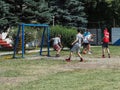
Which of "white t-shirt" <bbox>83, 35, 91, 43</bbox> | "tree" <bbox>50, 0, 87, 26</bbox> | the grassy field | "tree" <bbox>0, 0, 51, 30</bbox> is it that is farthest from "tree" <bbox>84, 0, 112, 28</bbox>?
the grassy field

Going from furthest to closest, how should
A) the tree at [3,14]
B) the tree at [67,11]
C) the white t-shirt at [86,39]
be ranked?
the tree at [67,11] < the tree at [3,14] < the white t-shirt at [86,39]

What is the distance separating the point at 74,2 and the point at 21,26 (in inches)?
659

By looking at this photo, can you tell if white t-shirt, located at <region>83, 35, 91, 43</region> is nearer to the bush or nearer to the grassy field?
the bush

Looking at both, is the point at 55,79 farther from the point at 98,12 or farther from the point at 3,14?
the point at 98,12

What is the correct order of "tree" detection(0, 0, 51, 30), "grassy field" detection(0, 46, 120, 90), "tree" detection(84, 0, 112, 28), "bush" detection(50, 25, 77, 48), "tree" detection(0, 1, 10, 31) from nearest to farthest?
"grassy field" detection(0, 46, 120, 90)
"bush" detection(50, 25, 77, 48)
"tree" detection(0, 1, 10, 31)
"tree" detection(0, 0, 51, 30)
"tree" detection(84, 0, 112, 28)

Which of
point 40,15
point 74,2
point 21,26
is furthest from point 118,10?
point 21,26

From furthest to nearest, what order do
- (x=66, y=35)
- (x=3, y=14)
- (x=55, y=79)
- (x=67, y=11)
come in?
(x=67, y=11) < (x=3, y=14) < (x=66, y=35) < (x=55, y=79)

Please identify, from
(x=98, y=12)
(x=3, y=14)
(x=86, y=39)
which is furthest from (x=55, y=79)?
(x=98, y=12)

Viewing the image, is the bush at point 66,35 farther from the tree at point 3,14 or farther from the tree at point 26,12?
the tree at point 3,14

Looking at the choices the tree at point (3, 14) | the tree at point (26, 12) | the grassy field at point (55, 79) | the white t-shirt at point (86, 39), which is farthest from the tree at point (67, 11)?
the grassy field at point (55, 79)

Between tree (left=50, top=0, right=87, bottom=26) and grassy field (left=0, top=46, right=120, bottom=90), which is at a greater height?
tree (left=50, top=0, right=87, bottom=26)

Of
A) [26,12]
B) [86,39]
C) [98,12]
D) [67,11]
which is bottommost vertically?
[86,39]

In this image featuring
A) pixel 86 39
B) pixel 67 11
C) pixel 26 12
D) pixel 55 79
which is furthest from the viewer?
pixel 67 11

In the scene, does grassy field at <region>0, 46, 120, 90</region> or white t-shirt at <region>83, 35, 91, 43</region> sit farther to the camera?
white t-shirt at <region>83, 35, 91, 43</region>
